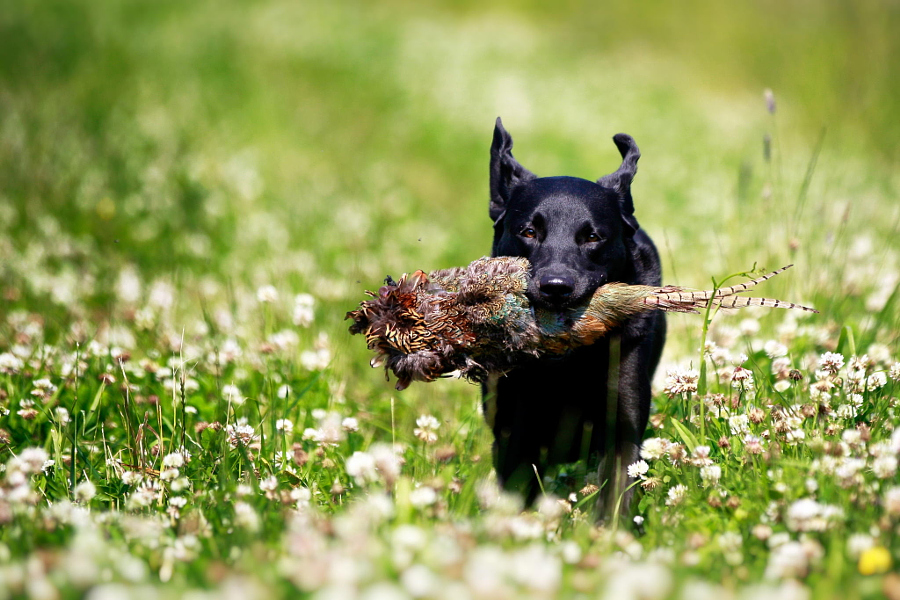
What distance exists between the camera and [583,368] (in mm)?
3055

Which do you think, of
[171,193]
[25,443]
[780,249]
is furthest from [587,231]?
[171,193]

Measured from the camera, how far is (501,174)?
144 inches

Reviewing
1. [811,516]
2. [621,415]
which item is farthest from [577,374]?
[811,516]

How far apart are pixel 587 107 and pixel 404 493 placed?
11422mm

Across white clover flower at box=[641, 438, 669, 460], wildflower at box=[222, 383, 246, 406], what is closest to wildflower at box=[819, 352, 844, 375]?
white clover flower at box=[641, 438, 669, 460]

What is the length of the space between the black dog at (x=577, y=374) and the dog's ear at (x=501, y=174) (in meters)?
0.19

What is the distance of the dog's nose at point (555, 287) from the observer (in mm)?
2703

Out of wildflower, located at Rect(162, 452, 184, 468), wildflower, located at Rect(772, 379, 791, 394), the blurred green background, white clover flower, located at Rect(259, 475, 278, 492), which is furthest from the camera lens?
the blurred green background

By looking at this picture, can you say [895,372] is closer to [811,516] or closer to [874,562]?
[811,516]

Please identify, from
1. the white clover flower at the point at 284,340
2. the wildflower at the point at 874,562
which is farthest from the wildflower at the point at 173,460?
the wildflower at the point at 874,562

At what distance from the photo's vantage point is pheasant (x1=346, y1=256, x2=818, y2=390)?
101 inches

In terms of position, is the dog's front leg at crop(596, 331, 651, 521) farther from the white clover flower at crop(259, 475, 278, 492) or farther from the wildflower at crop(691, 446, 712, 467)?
the white clover flower at crop(259, 475, 278, 492)

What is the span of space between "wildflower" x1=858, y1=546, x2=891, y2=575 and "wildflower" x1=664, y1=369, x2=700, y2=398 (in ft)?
3.14

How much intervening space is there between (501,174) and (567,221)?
567 mm
